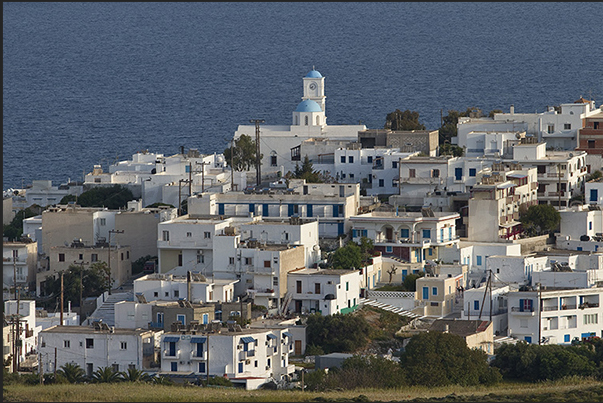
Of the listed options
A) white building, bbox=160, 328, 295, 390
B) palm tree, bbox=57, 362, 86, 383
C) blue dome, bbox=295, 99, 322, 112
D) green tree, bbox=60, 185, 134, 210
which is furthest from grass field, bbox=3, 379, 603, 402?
blue dome, bbox=295, 99, 322, 112

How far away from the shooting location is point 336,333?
44.8 metres

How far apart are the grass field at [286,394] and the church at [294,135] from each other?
27.5 meters

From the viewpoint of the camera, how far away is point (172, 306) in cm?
4516

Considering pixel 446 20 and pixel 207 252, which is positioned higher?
pixel 446 20

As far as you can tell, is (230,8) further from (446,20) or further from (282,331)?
(282,331)

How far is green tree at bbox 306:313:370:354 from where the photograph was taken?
44469 mm

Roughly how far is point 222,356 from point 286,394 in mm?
5440

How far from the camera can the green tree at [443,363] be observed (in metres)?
40.0

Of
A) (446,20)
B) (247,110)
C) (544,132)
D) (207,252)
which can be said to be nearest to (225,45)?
(446,20)

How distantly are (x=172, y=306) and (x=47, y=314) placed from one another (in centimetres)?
520

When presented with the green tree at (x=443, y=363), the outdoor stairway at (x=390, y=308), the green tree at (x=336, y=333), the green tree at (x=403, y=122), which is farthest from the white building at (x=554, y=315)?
the green tree at (x=403, y=122)

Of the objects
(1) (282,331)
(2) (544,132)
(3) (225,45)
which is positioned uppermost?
(3) (225,45)

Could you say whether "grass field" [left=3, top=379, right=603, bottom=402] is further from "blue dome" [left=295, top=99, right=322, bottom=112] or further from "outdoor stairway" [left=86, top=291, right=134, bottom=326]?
"blue dome" [left=295, top=99, right=322, bottom=112]

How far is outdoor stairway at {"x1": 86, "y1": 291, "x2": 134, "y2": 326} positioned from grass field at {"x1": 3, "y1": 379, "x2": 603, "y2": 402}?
10028 millimetres
